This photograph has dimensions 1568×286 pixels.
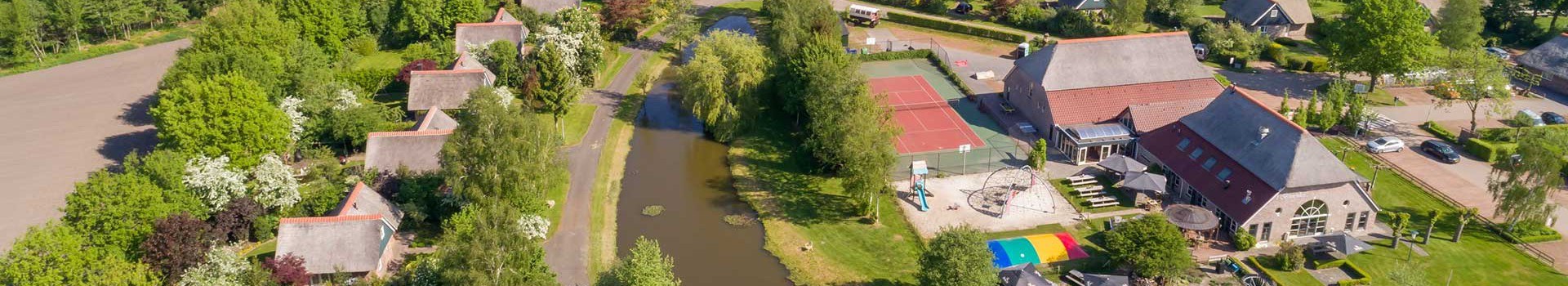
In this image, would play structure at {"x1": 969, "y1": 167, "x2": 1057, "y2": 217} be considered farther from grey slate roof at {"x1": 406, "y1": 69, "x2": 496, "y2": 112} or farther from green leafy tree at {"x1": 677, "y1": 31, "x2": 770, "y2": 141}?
grey slate roof at {"x1": 406, "y1": 69, "x2": 496, "y2": 112}

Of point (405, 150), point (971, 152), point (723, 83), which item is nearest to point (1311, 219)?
point (971, 152)

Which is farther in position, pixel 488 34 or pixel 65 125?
pixel 488 34

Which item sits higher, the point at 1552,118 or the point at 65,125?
Answer: the point at 1552,118

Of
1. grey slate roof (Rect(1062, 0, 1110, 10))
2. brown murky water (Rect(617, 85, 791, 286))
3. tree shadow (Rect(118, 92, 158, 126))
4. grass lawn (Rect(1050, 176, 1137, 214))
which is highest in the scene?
grey slate roof (Rect(1062, 0, 1110, 10))

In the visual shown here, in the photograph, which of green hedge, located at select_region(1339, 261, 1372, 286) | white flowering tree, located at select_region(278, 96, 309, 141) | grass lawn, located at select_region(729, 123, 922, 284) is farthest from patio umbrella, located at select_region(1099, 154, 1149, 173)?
white flowering tree, located at select_region(278, 96, 309, 141)

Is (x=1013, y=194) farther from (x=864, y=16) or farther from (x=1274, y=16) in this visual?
(x=1274, y=16)

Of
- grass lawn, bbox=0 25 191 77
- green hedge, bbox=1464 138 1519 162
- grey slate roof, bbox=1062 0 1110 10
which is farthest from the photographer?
grey slate roof, bbox=1062 0 1110 10

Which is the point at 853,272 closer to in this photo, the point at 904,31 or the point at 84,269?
the point at 84,269
